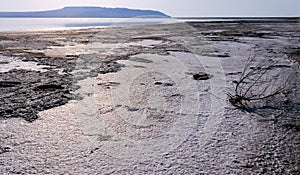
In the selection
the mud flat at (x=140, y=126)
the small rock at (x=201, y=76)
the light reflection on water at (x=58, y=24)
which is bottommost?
the mud flat at (x=140, y=126)

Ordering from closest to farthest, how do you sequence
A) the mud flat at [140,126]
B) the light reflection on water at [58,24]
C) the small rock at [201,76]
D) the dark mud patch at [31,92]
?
the mud flat at [140,126] < the dark mud patch at [31,92] < the small rock at [201,76] < the light reflection on water at [58,24]

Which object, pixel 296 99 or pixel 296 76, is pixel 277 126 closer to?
pixel 296 99

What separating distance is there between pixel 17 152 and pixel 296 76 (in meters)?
6.16

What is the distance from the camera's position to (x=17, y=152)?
328 cm

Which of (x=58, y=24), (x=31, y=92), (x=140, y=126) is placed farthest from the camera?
(x=58, y=24)

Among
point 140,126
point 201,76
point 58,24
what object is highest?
point 58,24

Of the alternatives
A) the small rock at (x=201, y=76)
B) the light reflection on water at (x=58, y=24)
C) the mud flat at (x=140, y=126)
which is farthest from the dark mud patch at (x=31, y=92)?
the light reflection on water at (x=58, y=24)

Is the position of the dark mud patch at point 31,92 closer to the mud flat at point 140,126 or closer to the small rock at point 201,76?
the mud flat at point 140,126

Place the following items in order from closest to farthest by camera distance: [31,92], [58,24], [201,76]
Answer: [31,92], [201,76], [58,24]

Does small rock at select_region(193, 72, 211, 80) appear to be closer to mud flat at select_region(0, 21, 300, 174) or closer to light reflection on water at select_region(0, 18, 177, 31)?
mud flat at select_region(0, 21, 300, 174)

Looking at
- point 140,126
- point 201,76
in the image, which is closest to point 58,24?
point 201,76

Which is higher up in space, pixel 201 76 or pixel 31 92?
pixel 201 76

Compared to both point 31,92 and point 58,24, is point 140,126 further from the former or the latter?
point 58,24

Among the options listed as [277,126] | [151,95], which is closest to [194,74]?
[151,95]
